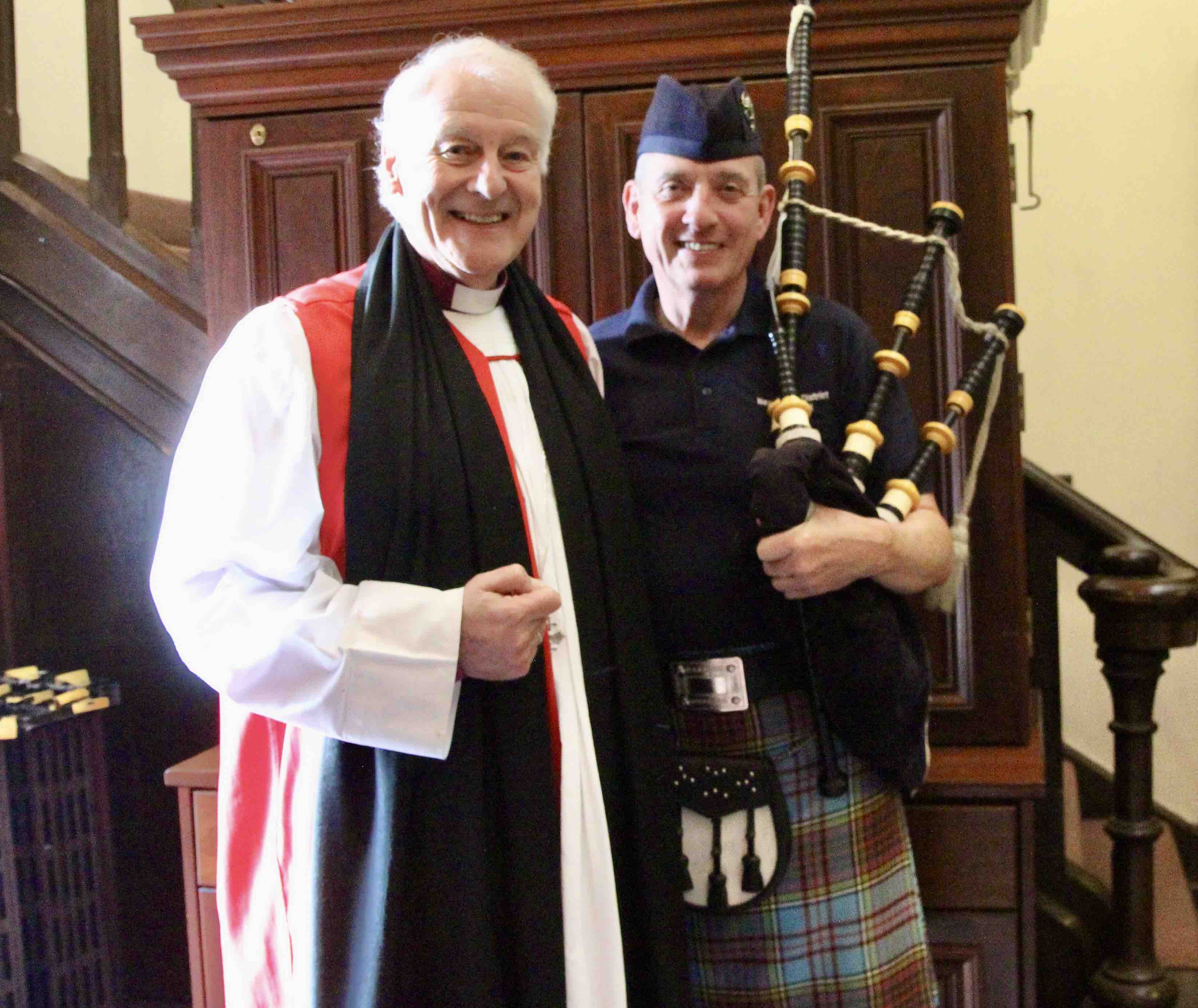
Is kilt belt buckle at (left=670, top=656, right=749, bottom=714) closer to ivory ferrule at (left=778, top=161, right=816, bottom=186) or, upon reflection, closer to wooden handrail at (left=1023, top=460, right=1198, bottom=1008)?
ivory ferrule at (left=778, top=161, right=816, bottom=186)

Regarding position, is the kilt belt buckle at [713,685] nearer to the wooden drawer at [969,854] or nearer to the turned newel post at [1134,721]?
the wooden drawer at [969,854]

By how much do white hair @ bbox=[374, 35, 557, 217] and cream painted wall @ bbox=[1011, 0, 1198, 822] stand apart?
6.43 feet

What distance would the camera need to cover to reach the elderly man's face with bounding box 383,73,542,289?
116cm

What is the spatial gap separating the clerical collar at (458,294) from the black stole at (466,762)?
0.02 meters

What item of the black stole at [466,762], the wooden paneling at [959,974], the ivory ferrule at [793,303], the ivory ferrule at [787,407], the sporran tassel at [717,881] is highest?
the ivory ferrule at [793,303]

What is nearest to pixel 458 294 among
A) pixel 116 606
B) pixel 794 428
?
pixel 794 428

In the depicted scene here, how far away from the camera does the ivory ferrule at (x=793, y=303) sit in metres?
1.33

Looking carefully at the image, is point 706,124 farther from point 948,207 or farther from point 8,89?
point 8,89

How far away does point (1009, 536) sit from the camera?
1619 mm

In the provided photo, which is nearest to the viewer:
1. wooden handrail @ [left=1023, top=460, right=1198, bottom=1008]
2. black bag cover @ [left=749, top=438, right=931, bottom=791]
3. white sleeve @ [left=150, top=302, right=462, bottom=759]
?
white sleeve @ [left=150, top=302, right=462, bottom=759]

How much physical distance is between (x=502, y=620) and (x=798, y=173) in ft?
2.34

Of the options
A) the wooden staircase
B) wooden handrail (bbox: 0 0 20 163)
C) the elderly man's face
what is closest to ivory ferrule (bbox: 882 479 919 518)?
the elderly man's face

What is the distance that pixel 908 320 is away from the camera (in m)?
1.38

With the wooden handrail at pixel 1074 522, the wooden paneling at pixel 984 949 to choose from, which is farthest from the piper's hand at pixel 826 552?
the wooden handrail at pixel 1074 522
